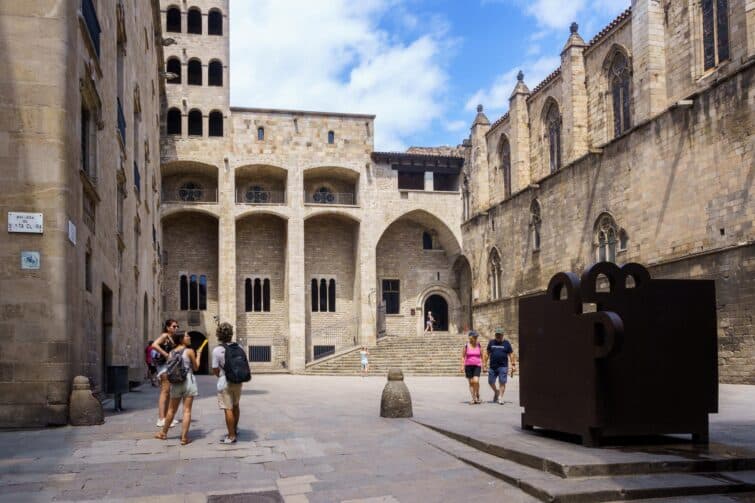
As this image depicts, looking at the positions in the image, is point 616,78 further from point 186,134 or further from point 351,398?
point 186,134

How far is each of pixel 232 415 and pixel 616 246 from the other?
64.5ft

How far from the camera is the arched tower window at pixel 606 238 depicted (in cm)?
2622

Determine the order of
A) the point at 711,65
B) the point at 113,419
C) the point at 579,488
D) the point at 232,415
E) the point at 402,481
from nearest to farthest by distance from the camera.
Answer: the point at 579,488 < the point at 402,481 < the point at 232,415 < the point at 113,419 < the point at 711,65

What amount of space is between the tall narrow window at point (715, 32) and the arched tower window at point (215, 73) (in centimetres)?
2371

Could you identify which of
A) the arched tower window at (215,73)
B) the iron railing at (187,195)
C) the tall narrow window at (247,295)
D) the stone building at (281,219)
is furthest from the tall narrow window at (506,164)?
the arched tower window at (215,73)

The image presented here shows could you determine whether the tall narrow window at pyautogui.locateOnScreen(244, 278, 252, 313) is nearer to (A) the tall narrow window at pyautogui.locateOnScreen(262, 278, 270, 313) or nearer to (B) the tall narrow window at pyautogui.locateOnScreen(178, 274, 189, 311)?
(A) the tall narrow window at pyautogui.locateOnScreen(262, 278, 270, 313)

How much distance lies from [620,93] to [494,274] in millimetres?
11861

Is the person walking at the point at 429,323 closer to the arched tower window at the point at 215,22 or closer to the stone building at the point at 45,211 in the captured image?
the arched tower window at the point at 215,22

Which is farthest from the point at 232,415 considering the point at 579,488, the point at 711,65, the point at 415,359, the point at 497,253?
the point at 497,253

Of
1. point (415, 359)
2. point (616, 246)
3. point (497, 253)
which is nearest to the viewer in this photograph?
point (616, 246)

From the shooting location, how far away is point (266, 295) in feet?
129

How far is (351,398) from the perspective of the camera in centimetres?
1656

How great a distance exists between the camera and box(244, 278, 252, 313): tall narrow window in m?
38.9

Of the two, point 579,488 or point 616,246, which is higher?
point 616,246
